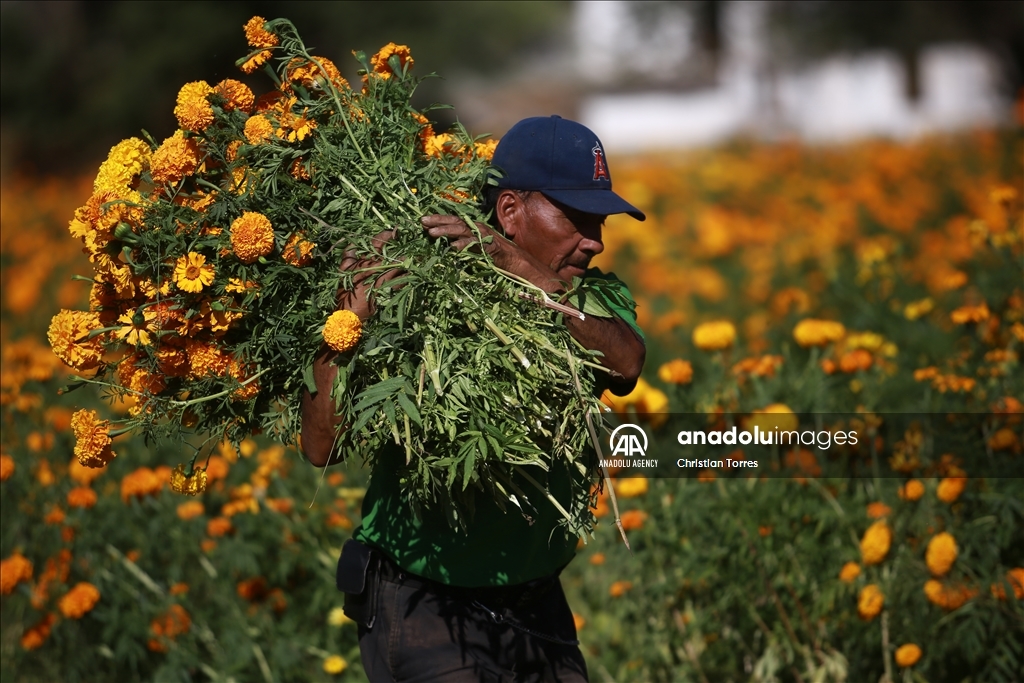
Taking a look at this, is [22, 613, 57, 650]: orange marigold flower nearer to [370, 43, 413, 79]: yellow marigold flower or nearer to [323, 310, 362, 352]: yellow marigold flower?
[323, 310, 362, 352]: yellow marigold flower

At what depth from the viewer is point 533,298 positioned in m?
2.34

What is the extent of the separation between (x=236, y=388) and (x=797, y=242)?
717 centimetres

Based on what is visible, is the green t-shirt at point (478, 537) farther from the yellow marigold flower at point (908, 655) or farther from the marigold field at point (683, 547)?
the yellow marigold flower at point (908, 655)

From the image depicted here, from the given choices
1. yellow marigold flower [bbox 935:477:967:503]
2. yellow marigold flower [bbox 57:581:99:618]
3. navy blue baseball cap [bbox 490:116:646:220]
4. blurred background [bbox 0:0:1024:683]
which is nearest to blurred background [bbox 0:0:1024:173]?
blurred background [bbox 0:0:1024:683]

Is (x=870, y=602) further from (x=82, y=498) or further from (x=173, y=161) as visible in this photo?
(x=82, y=498)

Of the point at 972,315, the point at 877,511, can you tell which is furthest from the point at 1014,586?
the point at 972,315

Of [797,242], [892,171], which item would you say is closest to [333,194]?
[797,242]

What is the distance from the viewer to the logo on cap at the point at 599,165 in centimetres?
262

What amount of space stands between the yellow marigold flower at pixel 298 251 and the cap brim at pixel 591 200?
57cm

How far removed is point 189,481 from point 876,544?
7.49 ft

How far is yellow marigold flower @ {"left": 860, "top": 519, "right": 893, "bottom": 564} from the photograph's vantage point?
144 inches

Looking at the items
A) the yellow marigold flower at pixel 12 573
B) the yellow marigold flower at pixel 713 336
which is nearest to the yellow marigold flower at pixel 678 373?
the yellow marigold flower at pixel 713 336

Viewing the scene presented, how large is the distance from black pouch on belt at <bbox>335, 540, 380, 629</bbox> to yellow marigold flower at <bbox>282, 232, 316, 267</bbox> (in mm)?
814

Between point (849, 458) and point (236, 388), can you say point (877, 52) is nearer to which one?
point (849, 458)
